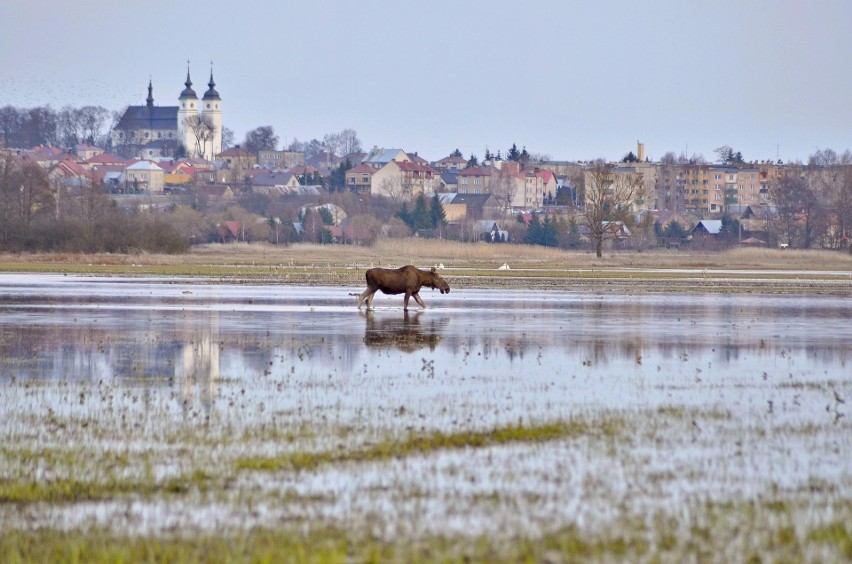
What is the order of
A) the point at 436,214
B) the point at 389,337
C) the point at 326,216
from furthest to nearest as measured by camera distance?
the point at 326,216, the point at 436,214, the point at 389,337

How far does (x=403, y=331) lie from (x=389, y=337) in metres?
1.76

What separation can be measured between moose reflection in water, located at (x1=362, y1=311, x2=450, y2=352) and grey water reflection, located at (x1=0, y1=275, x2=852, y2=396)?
0.13 ft

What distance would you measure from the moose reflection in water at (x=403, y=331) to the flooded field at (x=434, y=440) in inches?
7.7

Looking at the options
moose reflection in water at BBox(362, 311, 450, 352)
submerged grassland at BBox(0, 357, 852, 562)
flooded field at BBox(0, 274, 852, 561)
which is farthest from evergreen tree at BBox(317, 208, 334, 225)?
submerged grassland at BBox(0, 357, 852, 562)

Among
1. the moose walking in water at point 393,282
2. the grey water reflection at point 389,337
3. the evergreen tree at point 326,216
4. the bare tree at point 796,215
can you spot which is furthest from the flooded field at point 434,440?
the evergreen tree at point 326,216

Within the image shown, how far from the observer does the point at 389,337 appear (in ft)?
90.8

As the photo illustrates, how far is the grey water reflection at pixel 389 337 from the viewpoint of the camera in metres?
21.3

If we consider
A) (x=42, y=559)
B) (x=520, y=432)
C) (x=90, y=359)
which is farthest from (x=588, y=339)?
(x=42, y=559)

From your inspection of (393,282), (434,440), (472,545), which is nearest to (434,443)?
(434,440)

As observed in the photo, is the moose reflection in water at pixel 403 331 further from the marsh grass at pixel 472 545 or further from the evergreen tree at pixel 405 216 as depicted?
the evergreen tree at pixel 405 216

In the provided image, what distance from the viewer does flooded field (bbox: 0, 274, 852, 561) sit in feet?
33.4

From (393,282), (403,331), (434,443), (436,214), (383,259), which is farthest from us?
(436,214)

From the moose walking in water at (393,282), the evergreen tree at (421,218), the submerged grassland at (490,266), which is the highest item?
the evergreen tree at (421,218)

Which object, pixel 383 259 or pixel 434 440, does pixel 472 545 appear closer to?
pixel 434 440
